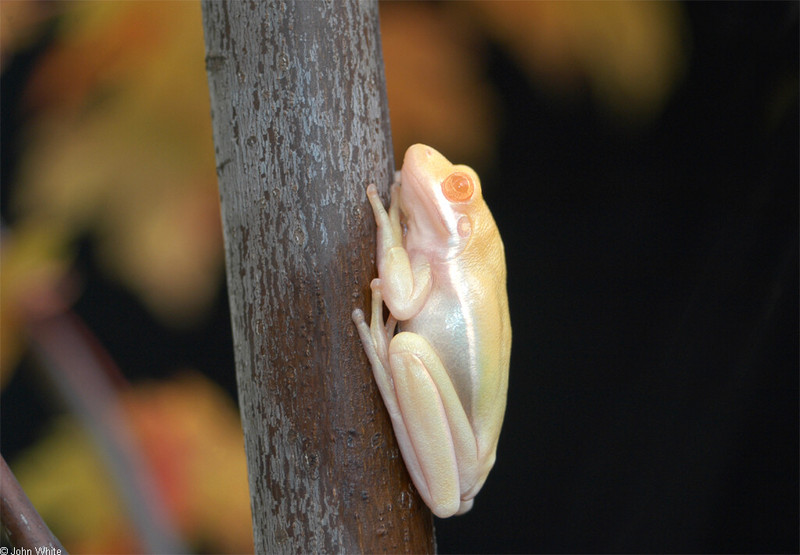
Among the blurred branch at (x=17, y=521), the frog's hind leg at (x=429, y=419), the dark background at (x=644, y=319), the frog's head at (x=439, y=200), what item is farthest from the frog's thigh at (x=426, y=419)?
the dark background at (x=644, y=319)

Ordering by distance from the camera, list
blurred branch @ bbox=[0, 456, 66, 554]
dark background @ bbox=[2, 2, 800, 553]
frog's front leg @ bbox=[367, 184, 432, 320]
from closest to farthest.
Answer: blurred branch @ bbox=[0, 456, 66, 554]
frog's front leg @ bbox=[367, 184, 432, 320]
dark background @ bbox=[2, 2, 800, 553]

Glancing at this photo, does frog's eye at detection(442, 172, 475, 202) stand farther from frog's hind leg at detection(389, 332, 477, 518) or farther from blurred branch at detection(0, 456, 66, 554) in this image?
blurred branch at detection(0, 456, 66, 554)

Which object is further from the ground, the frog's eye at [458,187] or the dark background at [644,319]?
the frog's eye at [458,187]

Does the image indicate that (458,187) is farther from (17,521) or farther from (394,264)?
(17,521)

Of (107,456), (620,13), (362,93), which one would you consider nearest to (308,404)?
(362,93)

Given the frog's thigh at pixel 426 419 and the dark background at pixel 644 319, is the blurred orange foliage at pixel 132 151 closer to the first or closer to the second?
the dark background at pixel 644 319

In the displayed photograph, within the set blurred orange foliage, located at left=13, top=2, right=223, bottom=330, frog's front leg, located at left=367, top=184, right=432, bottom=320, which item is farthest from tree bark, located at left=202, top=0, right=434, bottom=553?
blurred orange foliage, located at left=13, top=2, right=223, bottom=330

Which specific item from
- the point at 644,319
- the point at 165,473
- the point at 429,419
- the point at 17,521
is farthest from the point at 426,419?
the point at 165,473
